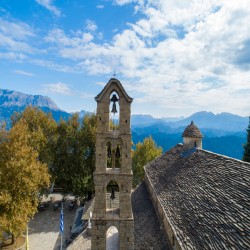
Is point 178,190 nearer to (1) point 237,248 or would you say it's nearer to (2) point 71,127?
(1) point 237,248

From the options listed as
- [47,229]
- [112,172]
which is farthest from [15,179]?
[112,172]

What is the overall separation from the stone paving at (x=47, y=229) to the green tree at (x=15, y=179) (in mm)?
3045

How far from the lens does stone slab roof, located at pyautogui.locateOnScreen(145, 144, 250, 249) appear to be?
9.12 m

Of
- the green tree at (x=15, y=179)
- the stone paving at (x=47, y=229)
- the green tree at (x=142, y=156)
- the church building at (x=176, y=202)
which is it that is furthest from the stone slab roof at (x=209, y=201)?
the green tree at (x=142, y=156)

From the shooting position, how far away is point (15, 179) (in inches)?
787

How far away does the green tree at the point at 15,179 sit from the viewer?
18422 mm

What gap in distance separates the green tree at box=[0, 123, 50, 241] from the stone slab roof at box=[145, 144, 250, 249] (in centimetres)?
1172

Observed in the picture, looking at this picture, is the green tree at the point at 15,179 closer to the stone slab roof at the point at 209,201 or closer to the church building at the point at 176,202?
the church building at the point at 176,202

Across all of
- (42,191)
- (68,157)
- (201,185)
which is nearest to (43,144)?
(68,157)

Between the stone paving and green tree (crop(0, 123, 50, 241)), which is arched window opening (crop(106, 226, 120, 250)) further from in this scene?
the stone paving

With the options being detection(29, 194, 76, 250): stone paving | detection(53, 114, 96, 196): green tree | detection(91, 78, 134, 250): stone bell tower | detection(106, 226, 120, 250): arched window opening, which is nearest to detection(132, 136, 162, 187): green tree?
detection(53, 114, 96, 196): green tree

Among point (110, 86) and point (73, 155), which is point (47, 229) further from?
point (110, 86)

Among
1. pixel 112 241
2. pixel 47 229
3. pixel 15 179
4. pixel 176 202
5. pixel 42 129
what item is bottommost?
pixel 47 229

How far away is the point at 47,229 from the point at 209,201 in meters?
20.6
